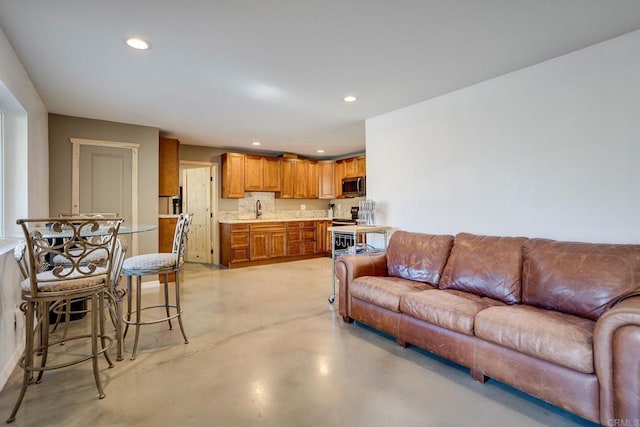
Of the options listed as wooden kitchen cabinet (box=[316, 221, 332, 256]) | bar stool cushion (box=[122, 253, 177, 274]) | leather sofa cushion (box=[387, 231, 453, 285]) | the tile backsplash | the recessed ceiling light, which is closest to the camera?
the recessed ceiling light

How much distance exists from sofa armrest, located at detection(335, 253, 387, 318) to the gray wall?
3.16 meters

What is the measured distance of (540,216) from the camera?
109 inches

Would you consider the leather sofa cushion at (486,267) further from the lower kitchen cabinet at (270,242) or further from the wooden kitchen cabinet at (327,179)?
the wooden kitchen cabinet at (327,179)

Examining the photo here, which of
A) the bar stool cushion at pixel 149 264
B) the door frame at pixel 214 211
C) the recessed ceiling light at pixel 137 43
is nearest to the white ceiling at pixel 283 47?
the recessed ceiling light at pixel 137 43

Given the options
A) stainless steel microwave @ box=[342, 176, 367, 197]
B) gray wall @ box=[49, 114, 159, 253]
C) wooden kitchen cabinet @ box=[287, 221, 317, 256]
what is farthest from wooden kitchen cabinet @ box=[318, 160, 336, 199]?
gray wall @ box=[49, 114, 159, 253]

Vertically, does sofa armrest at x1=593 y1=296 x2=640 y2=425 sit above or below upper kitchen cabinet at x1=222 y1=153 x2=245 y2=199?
below

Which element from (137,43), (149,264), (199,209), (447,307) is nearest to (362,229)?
(447,307)

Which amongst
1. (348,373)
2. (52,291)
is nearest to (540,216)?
(348,373)

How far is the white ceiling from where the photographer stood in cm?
199

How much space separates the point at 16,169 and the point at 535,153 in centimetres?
468

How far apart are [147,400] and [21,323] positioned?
1546mm

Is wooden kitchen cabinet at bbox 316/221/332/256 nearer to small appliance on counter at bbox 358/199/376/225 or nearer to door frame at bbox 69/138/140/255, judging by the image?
small appliance on counter at bbox 358/199/376/225

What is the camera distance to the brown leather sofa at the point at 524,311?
159 centimetres

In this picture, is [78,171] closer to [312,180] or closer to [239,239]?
[239,239]
